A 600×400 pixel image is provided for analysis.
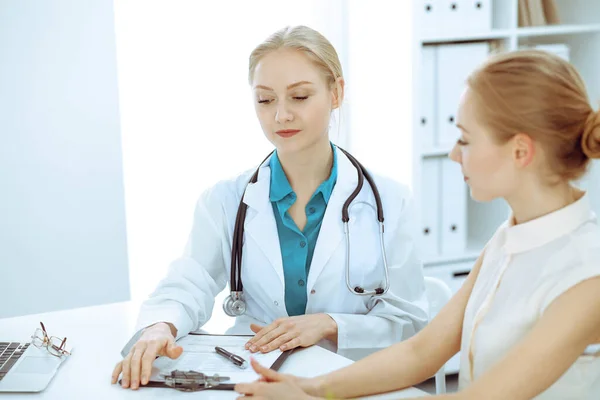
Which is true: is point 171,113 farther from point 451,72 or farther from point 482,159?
point 482,159

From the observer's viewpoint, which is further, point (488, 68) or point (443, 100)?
point (443, 100)

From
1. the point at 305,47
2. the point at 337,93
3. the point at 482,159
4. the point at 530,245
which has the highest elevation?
the point at 305,47

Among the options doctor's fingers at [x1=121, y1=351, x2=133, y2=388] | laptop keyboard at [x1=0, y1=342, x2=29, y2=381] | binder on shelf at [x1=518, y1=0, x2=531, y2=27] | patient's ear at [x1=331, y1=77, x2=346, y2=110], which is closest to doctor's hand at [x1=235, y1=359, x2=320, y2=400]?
doctor's fingers at [x1=121, y1=351, x2=133, y2=388]

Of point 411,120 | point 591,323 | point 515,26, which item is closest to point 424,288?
point 591,323

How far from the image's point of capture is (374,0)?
2916 millimetres

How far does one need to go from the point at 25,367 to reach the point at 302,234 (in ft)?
2.22

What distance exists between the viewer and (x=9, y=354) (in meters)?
1.48

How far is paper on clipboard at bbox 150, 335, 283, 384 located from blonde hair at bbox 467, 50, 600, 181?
0.60 meters

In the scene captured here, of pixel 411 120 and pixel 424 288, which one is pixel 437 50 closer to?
pixel 411 120

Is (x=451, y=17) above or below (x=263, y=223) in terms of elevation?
above

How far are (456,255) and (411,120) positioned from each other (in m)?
0.56

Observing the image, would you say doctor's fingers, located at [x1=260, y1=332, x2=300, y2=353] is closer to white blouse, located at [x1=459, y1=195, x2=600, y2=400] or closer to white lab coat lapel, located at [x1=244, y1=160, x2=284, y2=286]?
white lab coat lapel, located at [x1=244, y1=160, x2=284, y2=286]

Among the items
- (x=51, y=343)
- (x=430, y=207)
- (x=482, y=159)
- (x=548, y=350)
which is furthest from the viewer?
(x=430, y=207)

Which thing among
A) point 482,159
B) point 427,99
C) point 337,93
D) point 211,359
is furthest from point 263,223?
point 427,99
